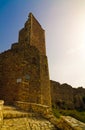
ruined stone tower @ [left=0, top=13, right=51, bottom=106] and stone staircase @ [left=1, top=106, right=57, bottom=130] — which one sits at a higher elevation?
ruined stone tower @ [left=0, top=13, right=51, bottom=106]

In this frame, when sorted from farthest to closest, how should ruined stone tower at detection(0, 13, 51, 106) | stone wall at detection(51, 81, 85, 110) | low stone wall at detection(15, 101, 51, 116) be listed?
stone wall at detection(51, 81, 85, 110) < ruined stone tower at detection(0, 13, 51, 106) < low stone wall at detection(15, 101, 51, 116)

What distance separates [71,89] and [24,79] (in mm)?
16598

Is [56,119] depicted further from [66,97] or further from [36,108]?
[66,97]

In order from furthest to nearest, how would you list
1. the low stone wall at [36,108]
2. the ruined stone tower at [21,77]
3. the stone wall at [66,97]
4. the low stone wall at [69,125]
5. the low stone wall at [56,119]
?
1. the stone wall at [66,97]
2. the ruined stone tower at [21,77]
3. the low stone wall at [36,108]
4. the low stone wall at [56,119]
5. the low stone wall at [69,125]

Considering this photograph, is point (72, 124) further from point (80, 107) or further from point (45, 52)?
point (80, 107)

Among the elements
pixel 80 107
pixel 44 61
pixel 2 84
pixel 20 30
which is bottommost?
pixel 80 107

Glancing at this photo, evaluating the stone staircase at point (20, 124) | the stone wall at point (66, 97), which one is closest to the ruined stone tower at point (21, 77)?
the stone staircase at point (20, 124)

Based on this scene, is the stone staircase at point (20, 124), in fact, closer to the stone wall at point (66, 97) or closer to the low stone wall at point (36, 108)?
the low stone wall at point (36, 108)

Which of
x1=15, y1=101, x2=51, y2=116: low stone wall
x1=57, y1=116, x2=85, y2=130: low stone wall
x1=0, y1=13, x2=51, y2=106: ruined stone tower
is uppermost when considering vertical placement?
x1=0, y1=13, x2=51, y2=106: ruined stone tower

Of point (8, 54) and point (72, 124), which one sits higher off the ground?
point (8, 54)

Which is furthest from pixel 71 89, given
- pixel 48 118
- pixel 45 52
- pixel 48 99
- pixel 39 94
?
pixel 48 118

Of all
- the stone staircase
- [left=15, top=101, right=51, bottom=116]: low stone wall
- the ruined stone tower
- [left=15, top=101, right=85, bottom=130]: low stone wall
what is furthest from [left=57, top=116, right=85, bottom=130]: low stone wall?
the ruined stone tower

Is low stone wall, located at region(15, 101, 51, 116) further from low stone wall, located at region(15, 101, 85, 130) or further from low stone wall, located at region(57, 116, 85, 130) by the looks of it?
low stone wall, located at region(57, 116, 85, 130)

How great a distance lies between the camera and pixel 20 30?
1961 centimetres
